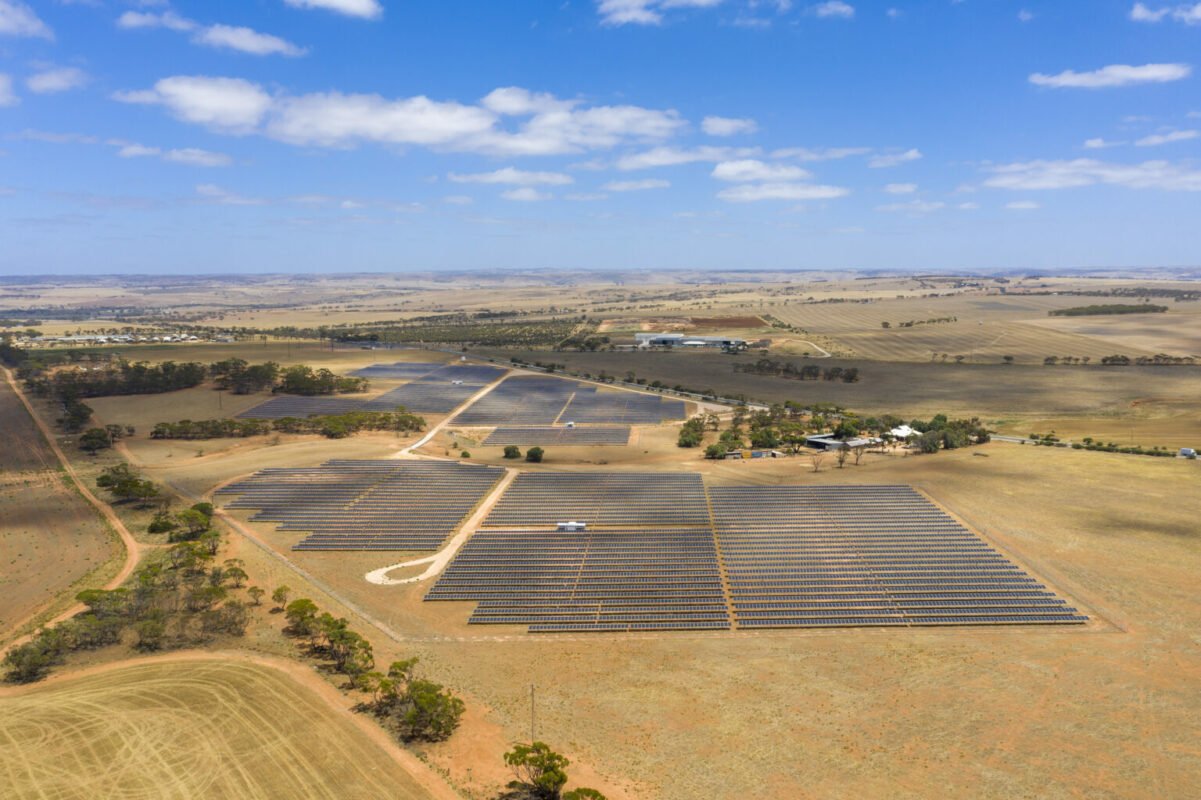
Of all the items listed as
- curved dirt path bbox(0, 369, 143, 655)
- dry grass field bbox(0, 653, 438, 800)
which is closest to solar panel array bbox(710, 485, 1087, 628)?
dry grass field bbox(0, 653, 438, 800)

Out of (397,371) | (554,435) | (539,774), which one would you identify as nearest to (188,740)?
(539,774)

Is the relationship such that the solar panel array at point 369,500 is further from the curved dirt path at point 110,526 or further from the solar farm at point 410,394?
the solar farm at point 410,394

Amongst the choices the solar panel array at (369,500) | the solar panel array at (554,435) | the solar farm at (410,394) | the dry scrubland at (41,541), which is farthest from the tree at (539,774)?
the solar farm at (410,394)

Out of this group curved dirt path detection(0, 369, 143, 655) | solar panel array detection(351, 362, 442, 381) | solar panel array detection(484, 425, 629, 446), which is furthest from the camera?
solar panel array detection(351, 362, 442, 381)

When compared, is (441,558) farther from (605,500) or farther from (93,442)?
(93,442)

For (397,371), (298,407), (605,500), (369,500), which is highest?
(397,371)

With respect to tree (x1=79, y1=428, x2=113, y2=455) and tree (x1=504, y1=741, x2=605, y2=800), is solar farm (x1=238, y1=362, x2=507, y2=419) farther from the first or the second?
tree (x1=504, y1=741, x2=605, y2=800)

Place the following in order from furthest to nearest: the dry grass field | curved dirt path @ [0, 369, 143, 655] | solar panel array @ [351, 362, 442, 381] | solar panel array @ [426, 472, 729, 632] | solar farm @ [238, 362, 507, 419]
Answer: solar panel array @ [351, 362, 442, 381]
solar farm @ [238, 362, 507, 419]
solar panel array @ [426, 472, 729, 632]
curved dirt path @ [0, 369, 143, 655]
the dry grass field
